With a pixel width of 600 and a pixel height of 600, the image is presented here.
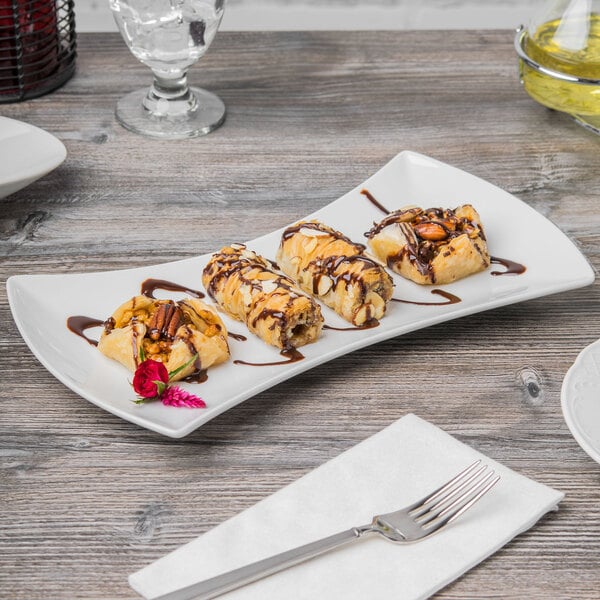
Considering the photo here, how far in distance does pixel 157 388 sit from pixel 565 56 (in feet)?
2.85

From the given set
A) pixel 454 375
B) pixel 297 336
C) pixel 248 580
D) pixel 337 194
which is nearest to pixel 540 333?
pixel 454 375

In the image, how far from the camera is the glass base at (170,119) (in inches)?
61.1

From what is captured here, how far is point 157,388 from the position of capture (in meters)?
0.93

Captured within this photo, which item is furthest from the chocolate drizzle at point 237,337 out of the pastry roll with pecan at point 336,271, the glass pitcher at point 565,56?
the glass pitcher at point 565,56

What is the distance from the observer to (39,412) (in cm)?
97

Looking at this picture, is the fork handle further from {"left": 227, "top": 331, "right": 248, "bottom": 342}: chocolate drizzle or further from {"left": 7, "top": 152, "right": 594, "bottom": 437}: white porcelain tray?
{"left": 227, "top": 331, "right": 248, "bottom": 342}: chocolate drizzle

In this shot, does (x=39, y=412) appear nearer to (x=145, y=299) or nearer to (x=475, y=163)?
(x=145, y=299)

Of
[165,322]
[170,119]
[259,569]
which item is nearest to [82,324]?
[165,322]

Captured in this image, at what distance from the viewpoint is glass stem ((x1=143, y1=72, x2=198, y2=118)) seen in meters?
1.58

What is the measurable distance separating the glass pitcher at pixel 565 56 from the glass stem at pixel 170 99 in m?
0.52

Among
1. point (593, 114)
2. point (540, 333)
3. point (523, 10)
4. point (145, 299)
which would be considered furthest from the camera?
point (523, 10)

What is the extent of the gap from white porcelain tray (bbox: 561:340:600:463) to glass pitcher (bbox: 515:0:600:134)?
62cm

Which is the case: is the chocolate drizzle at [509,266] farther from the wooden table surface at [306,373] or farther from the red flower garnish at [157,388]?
the red flower garnish at [157,388]

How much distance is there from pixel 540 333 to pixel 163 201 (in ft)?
1.81
